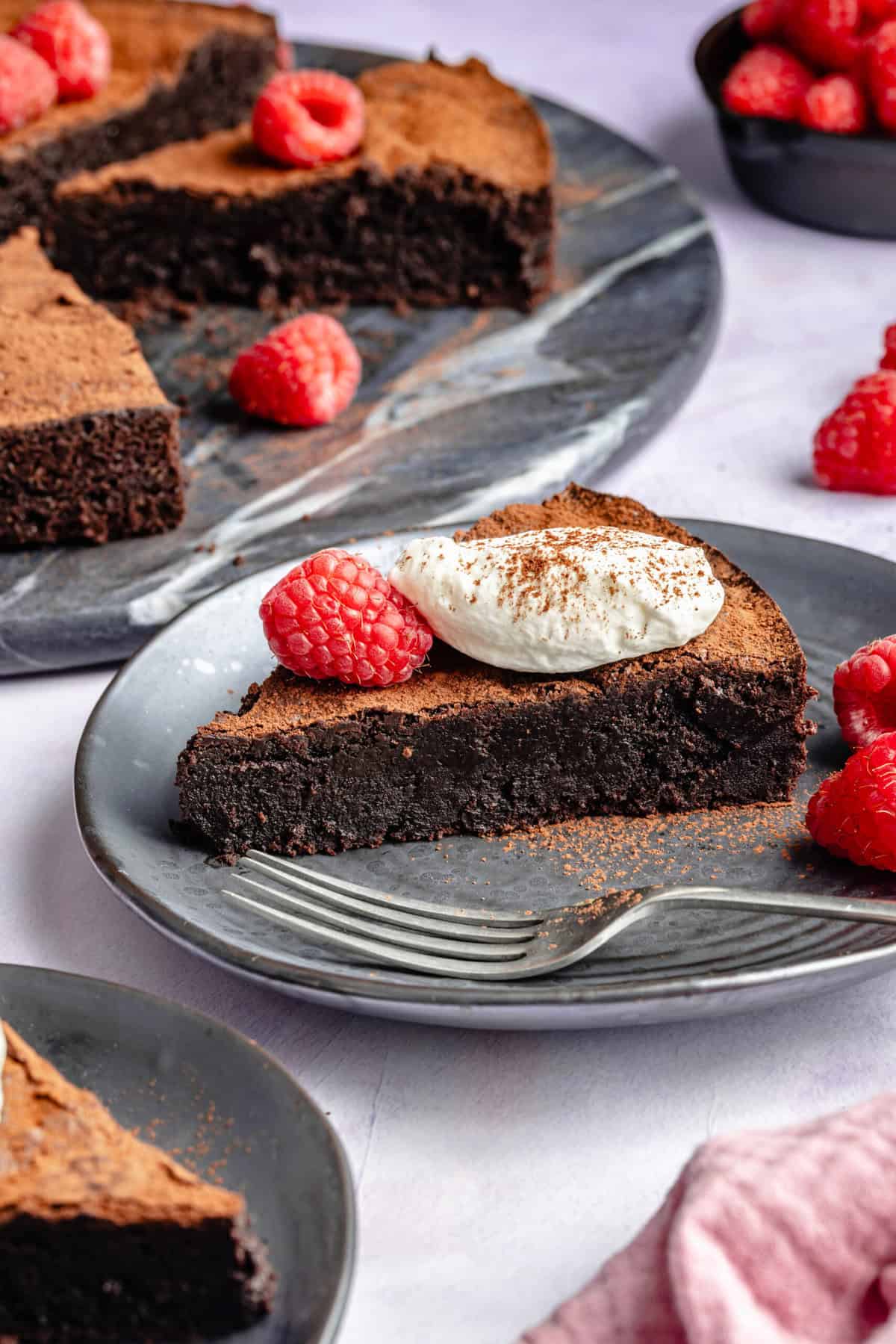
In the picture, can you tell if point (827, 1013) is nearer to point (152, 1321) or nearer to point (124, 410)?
Result: point (152, 1321)

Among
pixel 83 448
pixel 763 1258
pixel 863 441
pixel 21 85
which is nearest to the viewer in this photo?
pixel 763 1258

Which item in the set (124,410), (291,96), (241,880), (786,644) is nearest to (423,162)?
(291,96)

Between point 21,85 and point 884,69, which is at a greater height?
point 884,69

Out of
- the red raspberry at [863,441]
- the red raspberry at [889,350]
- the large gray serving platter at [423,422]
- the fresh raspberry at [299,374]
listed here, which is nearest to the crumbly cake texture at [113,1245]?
Answer: the large gray serving platter at [423,422]

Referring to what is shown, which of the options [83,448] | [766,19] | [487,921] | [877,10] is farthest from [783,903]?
[766,19]

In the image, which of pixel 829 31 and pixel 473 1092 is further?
pixel 829 31

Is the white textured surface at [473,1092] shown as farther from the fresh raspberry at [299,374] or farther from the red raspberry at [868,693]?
the fresh raspberry at [299,374]

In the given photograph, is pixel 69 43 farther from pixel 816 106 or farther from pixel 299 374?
pixel 816 106
